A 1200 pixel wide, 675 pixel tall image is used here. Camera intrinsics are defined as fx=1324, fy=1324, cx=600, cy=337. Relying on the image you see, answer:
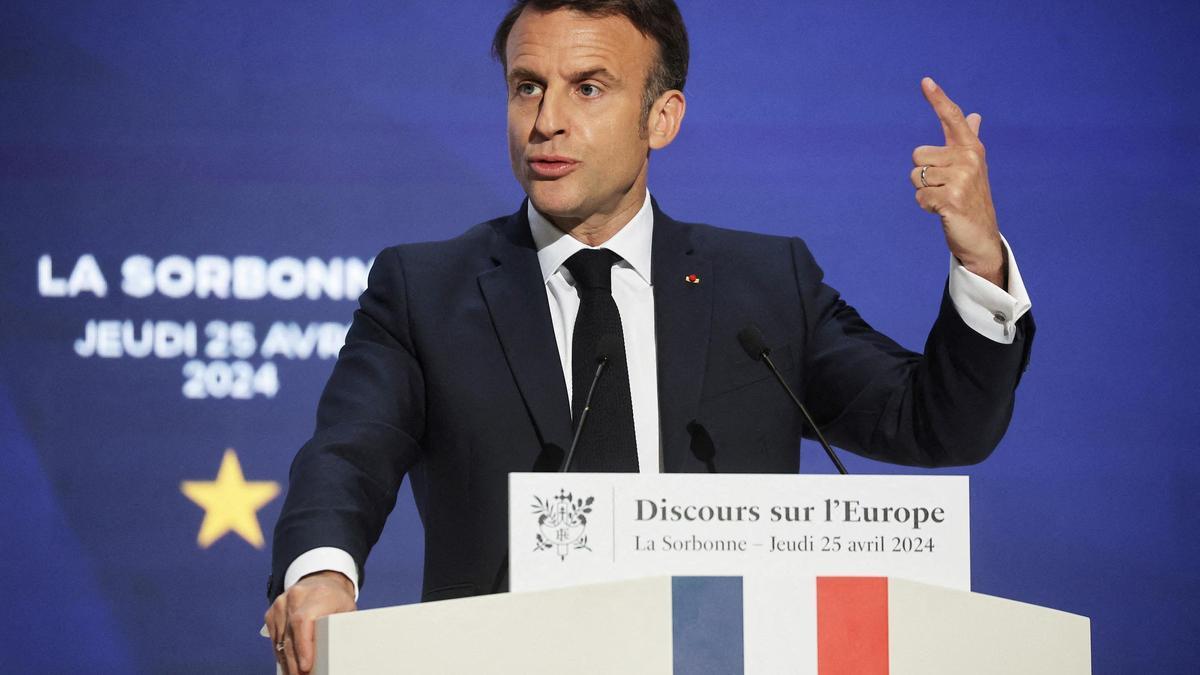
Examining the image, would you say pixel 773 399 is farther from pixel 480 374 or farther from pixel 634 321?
pixel 480 374

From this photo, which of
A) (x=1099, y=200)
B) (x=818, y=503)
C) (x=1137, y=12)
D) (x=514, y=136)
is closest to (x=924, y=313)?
(x=1099, y=200)

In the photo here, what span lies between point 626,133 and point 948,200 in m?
0.60

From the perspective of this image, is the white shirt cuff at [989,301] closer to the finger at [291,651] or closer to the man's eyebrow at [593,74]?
the man's eyebrow at [593,74]

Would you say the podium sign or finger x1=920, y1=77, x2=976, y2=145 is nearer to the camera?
the podium sign

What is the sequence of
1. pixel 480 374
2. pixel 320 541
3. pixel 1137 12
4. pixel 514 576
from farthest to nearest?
1. pixel 1137 12
2. pixel 480 374
3. pixel 320 541
4. pixel 514 576

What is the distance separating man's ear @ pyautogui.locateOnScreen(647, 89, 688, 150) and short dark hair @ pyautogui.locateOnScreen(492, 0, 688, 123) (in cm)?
1

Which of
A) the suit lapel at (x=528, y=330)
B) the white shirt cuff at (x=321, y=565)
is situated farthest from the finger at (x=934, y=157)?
the white shirt cuff at (x=321, y=565)

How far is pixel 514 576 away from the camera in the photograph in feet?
4.42

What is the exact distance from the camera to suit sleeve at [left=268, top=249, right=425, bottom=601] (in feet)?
5.46

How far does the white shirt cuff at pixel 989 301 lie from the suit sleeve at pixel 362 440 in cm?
83

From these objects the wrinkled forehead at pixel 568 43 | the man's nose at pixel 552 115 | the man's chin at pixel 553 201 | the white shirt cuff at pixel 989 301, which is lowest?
the white shirt cuff at pixel 989 301

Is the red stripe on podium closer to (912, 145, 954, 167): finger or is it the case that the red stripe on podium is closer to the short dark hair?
(912, 145, 954, 167): finger

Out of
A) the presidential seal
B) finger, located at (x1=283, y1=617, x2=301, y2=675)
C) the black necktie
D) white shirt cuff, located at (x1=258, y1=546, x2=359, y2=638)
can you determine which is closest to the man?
the black necktie

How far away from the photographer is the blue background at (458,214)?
10.8 ft
